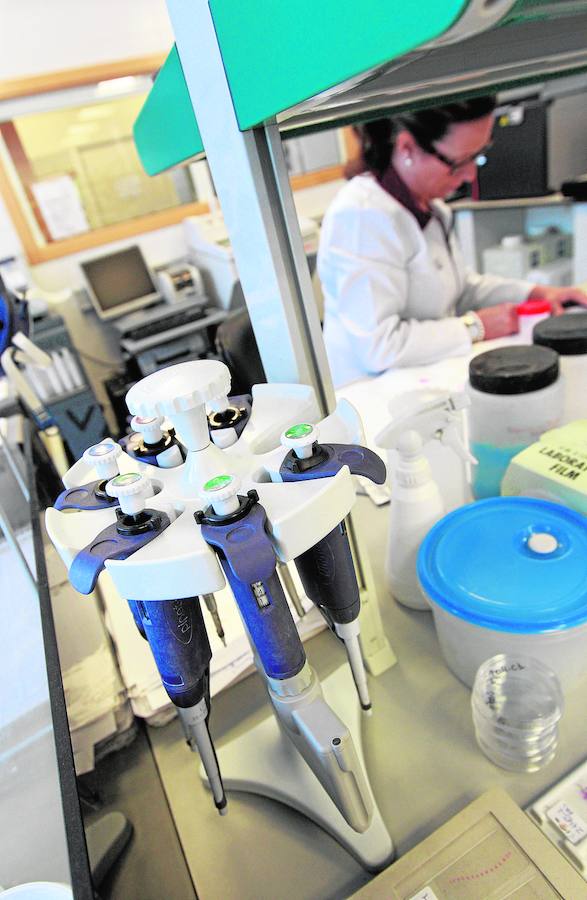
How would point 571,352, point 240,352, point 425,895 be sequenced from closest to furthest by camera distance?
point 425,895 < point 571,352 < point 240,352

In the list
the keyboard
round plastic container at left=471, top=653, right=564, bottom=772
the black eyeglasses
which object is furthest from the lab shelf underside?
the keyboard

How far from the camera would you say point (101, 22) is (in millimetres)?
2861

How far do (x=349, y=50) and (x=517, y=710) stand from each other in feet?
1.77

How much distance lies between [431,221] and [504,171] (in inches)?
65.1

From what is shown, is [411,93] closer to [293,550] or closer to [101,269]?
[293,550]

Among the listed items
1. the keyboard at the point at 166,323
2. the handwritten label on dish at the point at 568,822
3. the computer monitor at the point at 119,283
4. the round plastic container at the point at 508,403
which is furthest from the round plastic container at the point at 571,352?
the computer monitor at the point at 119,283

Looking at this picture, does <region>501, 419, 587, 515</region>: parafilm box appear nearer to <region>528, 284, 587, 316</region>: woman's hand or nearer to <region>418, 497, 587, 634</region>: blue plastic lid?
<region>418, 497, 587, 634</region>: blue plastic lid

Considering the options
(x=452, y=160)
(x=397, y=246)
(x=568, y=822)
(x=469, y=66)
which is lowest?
(x=568, y=822)

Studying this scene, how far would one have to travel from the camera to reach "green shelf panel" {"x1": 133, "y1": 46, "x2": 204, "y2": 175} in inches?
20.2

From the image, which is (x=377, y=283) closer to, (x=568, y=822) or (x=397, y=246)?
(x=397, y=246)

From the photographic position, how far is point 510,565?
0.52 meters

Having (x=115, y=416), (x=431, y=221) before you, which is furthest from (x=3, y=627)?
(x=115, y=416)

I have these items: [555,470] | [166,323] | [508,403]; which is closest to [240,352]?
[508,403]

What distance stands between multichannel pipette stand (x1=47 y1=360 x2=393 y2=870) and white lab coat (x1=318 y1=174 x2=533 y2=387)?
34.8 inches
